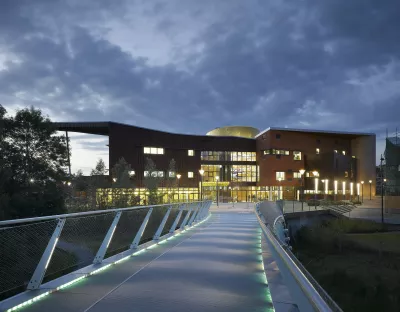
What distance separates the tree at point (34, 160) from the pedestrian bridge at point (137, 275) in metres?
18.7

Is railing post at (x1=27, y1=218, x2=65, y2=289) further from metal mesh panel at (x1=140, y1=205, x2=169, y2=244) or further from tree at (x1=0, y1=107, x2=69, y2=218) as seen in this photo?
tree at (x1=0, y1=107, x2=69, y2=218)

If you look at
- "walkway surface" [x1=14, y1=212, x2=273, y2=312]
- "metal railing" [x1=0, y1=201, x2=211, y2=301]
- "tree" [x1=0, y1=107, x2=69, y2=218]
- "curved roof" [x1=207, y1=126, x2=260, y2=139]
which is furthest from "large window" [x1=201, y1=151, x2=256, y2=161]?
"walkway surface" [x1=14, y1=212, x2=273, y2=312]

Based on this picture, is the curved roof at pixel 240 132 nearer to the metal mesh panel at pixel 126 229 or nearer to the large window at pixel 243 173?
the large window at pixel 243 173

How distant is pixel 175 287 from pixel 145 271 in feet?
4.10

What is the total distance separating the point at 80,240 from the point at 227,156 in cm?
5877

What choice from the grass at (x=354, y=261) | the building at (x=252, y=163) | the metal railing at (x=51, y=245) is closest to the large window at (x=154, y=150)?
the building at (x=252, y=163)

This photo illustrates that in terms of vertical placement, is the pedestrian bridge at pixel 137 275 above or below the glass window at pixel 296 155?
below

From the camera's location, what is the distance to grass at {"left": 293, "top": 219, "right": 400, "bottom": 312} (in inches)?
862

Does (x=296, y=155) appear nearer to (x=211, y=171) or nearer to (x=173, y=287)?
(x=211, y=171)

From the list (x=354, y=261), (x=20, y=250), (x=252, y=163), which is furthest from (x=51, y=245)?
(x=252, y=163)

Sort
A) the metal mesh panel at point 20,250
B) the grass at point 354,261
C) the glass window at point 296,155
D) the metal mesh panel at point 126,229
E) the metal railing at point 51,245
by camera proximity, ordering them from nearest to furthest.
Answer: the metal railing at point 51,245, the metal mesh panel at point 20,250, the metal mesh panel at point 126,229, the grass at point 354,261, the glass window at point 296,155

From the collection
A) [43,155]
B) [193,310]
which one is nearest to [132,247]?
[193,310]

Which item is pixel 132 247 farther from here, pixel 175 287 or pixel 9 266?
pixel 175 287

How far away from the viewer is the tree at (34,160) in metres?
26.1
